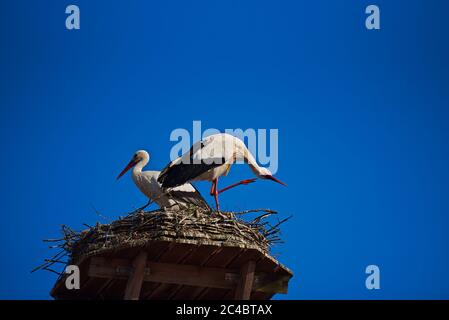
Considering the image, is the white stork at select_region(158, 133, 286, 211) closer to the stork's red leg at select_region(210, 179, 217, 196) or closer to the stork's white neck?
the stork's red leg at select_region(210, 179, 217, 196)

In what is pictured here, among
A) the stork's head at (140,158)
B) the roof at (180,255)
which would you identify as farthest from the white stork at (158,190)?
the roof at (180,255)

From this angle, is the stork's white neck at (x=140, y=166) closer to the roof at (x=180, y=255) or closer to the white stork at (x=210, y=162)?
the white stork at (x=210, y=162)

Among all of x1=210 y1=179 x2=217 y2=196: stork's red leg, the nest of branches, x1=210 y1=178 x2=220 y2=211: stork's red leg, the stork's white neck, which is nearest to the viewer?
the nest of branches

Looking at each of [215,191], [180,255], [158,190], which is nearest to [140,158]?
[158,190]

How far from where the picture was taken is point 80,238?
11.1 m

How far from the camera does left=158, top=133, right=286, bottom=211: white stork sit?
12.3 metres

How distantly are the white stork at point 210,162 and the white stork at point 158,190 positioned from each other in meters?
0.19

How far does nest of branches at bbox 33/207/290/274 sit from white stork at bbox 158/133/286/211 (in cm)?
130

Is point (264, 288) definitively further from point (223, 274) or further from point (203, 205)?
point (203, 205)

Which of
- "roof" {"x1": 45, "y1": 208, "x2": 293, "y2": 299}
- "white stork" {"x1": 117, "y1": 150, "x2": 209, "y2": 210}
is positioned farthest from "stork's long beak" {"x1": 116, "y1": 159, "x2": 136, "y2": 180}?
"roof" {"x1": 45, "y1": 208, "x2": 293, "y2": 299}

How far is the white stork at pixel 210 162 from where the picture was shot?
12.3 metres

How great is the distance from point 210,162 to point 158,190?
1039 mm

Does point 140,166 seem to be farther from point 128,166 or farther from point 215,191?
point 215,191
